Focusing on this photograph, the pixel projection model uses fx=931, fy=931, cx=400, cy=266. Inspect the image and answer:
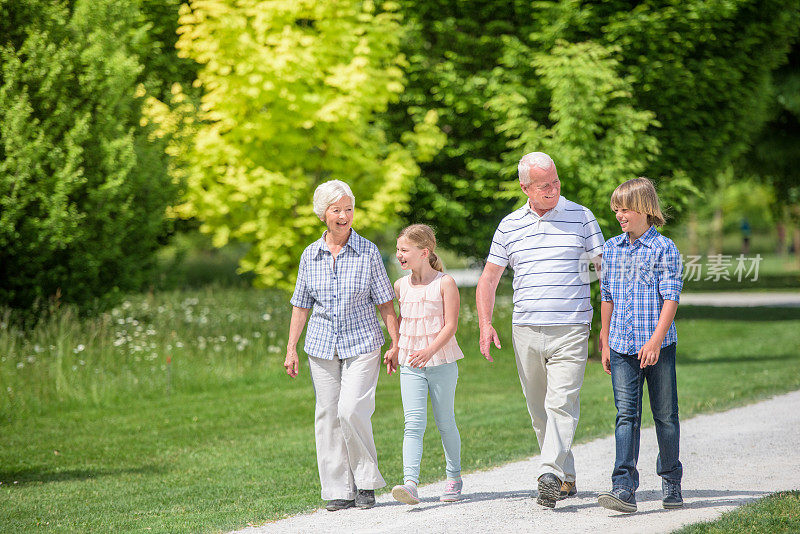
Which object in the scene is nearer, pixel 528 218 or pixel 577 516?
pixel 577 516

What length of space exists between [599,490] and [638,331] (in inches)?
48.4

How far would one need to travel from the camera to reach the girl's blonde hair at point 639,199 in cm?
515

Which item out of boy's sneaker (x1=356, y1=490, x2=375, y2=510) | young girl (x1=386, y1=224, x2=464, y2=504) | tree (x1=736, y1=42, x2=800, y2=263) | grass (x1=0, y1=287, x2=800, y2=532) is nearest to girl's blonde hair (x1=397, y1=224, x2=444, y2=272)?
young girl (x1=386, y1=224, x2=464, y2=504)

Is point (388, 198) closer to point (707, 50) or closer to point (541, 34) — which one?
point (541, 34)

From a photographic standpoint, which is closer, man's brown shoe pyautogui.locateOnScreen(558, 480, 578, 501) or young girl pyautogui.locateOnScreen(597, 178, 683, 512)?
young girl pyautogui.locateOnScreen(597, 178, 683, 512)

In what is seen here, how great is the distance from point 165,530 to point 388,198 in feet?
27.1

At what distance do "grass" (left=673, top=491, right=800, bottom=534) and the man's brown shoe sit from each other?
894mm

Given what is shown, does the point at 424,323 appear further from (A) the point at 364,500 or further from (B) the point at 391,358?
(A) the point at 364,500

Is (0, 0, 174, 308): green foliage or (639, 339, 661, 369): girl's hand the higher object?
(0, 0, 174, 308): green foliage

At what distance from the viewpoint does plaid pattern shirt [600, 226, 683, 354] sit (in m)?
5.10

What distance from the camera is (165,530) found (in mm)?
5359

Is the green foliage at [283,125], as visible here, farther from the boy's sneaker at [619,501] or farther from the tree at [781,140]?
the tree at [781,140]

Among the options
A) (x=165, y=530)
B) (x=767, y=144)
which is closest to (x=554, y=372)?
(x=165, y=530)

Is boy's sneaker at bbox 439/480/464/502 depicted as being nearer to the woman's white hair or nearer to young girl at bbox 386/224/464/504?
young girl at bbox 386/224/464/504
